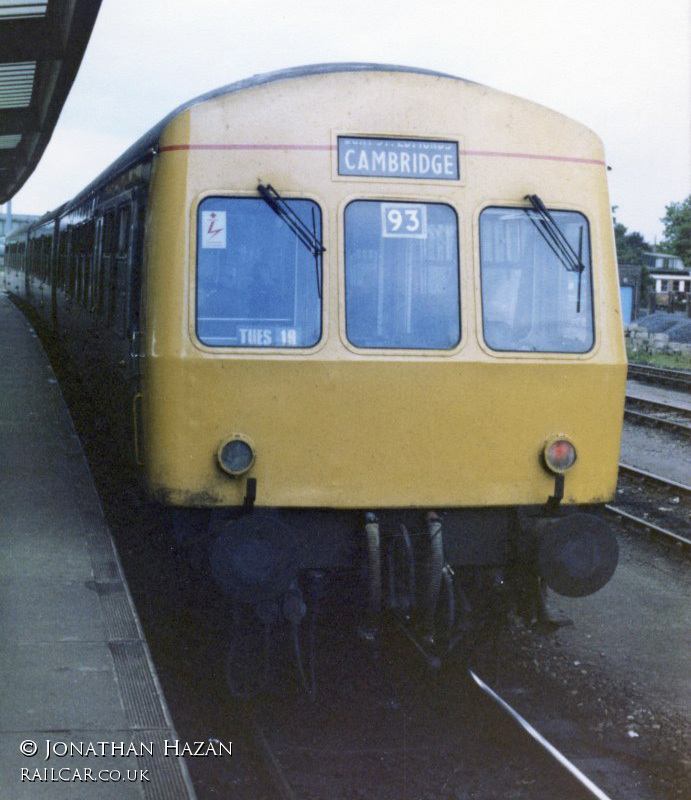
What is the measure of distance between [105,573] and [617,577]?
3718 millimetres

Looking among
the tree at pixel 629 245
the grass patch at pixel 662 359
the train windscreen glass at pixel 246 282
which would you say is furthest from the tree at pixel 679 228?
the train windscreen glass at pixel 246 282

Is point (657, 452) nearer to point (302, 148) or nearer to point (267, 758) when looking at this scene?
point (302, 148)

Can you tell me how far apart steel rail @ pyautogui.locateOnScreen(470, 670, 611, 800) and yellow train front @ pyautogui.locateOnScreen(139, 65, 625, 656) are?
49 centimetres

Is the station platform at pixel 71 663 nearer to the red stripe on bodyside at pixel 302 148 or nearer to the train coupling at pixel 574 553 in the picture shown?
the train coupling at pixel 574 553

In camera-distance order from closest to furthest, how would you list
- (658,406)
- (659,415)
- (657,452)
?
(657,452)
(659,415)
(658,406)

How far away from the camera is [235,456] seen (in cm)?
521

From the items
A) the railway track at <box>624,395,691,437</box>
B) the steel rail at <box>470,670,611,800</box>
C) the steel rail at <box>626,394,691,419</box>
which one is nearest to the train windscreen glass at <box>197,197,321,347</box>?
the steel rail at <box>470,670,611,800</box>

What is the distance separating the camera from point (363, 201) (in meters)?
5.36

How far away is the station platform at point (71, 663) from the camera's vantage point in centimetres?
416

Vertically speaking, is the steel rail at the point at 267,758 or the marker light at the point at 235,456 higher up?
the marker light at the point at 235,456

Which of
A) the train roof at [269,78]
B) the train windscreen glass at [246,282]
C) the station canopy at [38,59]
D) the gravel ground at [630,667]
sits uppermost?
the station canopy at [38,59]

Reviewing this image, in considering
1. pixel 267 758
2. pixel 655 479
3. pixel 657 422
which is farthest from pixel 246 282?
pixel 657 422

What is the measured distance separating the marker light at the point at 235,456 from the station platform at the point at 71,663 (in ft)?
3.34

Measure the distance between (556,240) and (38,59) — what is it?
9194 millimetres
